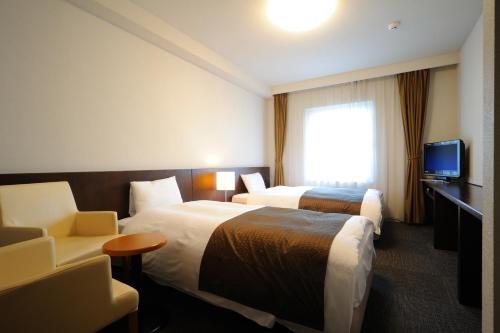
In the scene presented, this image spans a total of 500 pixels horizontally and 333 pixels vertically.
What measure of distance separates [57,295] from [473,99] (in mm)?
4308

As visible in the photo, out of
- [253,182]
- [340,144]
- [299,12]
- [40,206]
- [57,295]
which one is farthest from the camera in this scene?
[340,144]

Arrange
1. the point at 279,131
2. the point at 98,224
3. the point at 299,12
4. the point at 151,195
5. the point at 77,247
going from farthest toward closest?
the point at 279,131 < the point at 151,195 < the point at 299,12 < the point at 98,224 < the point at 77,247

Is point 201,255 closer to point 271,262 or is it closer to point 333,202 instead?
point 271,262

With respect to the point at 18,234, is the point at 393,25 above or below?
above

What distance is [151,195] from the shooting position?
2441 millimetres

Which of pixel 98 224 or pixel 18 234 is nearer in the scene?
pixel 18 234

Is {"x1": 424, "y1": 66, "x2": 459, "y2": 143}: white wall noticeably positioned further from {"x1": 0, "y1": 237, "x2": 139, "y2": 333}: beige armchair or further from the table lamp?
{"x1": 0, "y1": 237, "x2": 139, "y2": 333}: beige armchair

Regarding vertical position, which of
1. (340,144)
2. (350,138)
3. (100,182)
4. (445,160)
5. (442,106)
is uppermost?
(442,106)

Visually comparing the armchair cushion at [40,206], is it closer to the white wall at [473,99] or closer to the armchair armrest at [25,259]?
the armchair armrest at [25,259]

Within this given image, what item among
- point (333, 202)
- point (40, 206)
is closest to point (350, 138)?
point (333, 202)

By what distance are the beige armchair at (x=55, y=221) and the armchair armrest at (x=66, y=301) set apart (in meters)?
0.61

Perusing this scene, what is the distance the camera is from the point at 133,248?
1.39 m

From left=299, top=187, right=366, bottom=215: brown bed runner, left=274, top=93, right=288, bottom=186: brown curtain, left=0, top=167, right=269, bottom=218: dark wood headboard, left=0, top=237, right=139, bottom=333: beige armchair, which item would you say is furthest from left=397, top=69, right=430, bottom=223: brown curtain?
left=0, top=237, right=139, bottom=333: beige armchair

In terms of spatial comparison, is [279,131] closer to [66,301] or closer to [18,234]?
[18,234]
